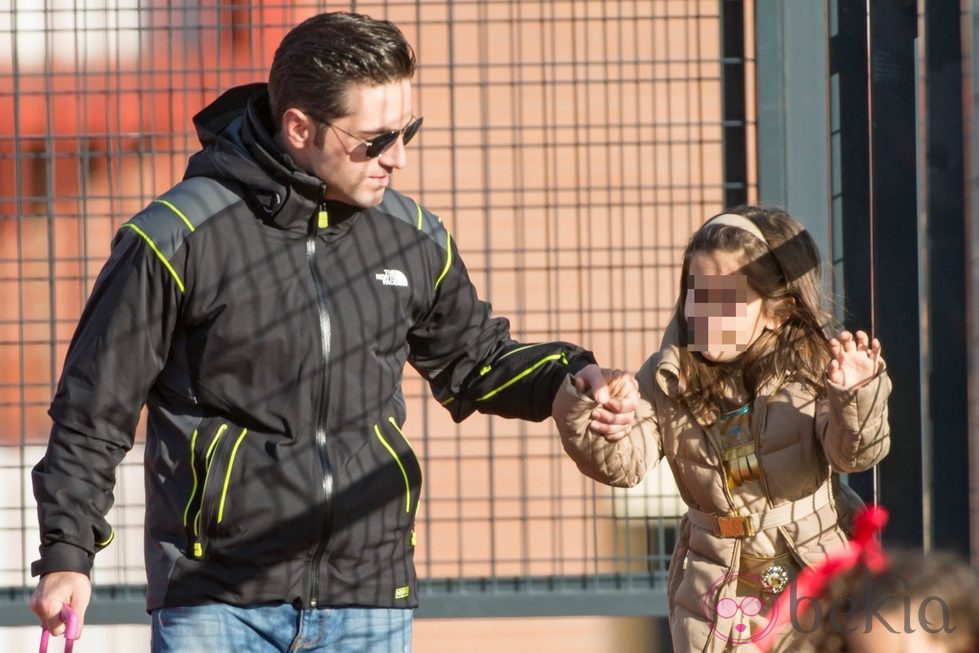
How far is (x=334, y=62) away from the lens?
2.57 meters

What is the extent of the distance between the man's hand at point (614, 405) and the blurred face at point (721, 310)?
1.08 ft

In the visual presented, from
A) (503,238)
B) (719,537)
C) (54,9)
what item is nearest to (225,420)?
(719,537)

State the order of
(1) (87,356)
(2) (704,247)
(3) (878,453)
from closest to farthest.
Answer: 1. (1) (87,356)
2. (3) (878,453)
3. (2) (704,247)

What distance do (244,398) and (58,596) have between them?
18.0 inches

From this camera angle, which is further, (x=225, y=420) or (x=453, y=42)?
(x=453, y=42)

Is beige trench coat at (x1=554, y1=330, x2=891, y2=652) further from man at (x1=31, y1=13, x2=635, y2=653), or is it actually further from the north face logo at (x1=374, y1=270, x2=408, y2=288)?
the north face logo at (x1=374, y1=270, x2=408, y2=288)

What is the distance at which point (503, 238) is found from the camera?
4703mm

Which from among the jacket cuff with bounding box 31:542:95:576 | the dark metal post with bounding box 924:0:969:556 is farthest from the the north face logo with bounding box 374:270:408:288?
the dark metal post with bounding box 924:0:969:556

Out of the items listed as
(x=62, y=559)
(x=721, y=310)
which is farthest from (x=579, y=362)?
(x=62, y=559)

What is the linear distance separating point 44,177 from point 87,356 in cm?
249

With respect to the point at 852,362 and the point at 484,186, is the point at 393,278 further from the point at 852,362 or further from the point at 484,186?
the point at 484,186

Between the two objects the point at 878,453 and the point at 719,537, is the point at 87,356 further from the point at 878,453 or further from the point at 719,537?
the point at 878,453

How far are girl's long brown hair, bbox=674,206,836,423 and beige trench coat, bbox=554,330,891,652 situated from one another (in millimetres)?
32

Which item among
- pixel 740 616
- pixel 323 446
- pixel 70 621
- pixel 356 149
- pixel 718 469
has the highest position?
pixel 356 149
